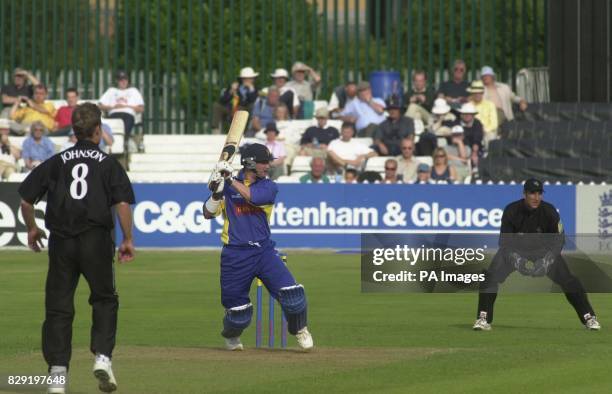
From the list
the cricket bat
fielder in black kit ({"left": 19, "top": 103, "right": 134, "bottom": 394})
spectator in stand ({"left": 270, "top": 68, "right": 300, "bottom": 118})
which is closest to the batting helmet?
the cricket bat

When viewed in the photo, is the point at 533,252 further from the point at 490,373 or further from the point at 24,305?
the point at 24,305

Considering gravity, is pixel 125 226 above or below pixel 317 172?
above

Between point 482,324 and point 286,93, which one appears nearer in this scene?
point 482,324

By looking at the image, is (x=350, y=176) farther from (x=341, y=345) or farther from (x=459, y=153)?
(x=341, y=345)

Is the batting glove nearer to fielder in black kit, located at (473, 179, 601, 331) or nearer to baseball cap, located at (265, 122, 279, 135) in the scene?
fielder in black kit, located at (473, 179, 601, 331)

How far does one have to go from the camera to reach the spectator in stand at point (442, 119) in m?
28.4

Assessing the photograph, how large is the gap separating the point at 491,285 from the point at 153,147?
16.7 meters

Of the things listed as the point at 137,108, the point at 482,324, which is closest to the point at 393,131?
the point at 137,108

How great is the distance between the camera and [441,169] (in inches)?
1035

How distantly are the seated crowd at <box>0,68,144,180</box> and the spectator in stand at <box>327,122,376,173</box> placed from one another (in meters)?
4.32

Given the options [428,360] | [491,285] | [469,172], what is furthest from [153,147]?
[428,360]

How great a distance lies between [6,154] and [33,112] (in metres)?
2.39

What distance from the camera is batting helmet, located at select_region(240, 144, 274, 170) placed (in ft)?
40.8

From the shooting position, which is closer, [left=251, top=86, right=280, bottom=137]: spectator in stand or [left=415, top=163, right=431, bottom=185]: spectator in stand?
[left=415, top=163, right=431, bottom=185]: spectator in stand
